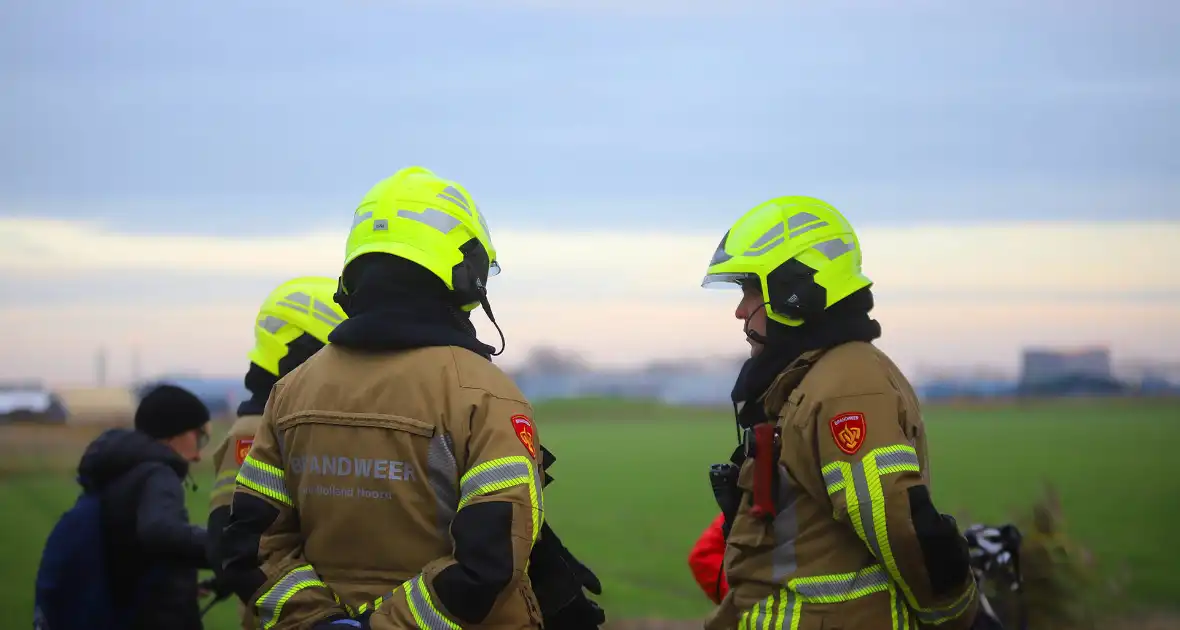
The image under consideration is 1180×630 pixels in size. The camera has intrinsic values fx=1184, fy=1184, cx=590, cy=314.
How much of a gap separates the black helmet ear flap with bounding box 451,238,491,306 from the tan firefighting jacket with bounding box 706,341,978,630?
3.57 ft

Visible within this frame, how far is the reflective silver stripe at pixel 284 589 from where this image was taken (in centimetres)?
346

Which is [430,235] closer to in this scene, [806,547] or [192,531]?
[806,547]

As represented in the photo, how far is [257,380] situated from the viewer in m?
5.57

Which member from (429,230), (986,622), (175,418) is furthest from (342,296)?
(986,622)

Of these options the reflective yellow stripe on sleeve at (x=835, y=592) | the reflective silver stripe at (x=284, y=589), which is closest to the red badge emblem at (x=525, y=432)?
the reflective silver stripe at (x=284, y=589)

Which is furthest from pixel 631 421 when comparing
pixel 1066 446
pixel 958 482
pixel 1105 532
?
pixel 1105 532

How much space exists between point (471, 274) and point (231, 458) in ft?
7.28

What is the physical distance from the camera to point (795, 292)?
4168mm

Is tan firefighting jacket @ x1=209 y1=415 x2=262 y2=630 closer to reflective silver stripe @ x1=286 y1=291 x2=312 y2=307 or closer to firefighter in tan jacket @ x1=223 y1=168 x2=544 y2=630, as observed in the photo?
reflective silver stripe @ x1=286 y1=291 x2=312 y2=307

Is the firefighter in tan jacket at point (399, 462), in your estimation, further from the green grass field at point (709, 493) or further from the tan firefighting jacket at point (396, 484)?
the green grass field at point (709, 493)

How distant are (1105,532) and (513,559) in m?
22.2

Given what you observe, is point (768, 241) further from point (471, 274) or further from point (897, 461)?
point (471, 274)

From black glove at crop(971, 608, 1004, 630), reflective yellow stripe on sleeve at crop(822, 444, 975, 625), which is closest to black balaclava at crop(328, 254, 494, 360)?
reflective yellow stripe on sleeve at crop(822, 444, 975, 625)

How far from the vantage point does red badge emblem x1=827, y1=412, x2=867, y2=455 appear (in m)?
3.70
